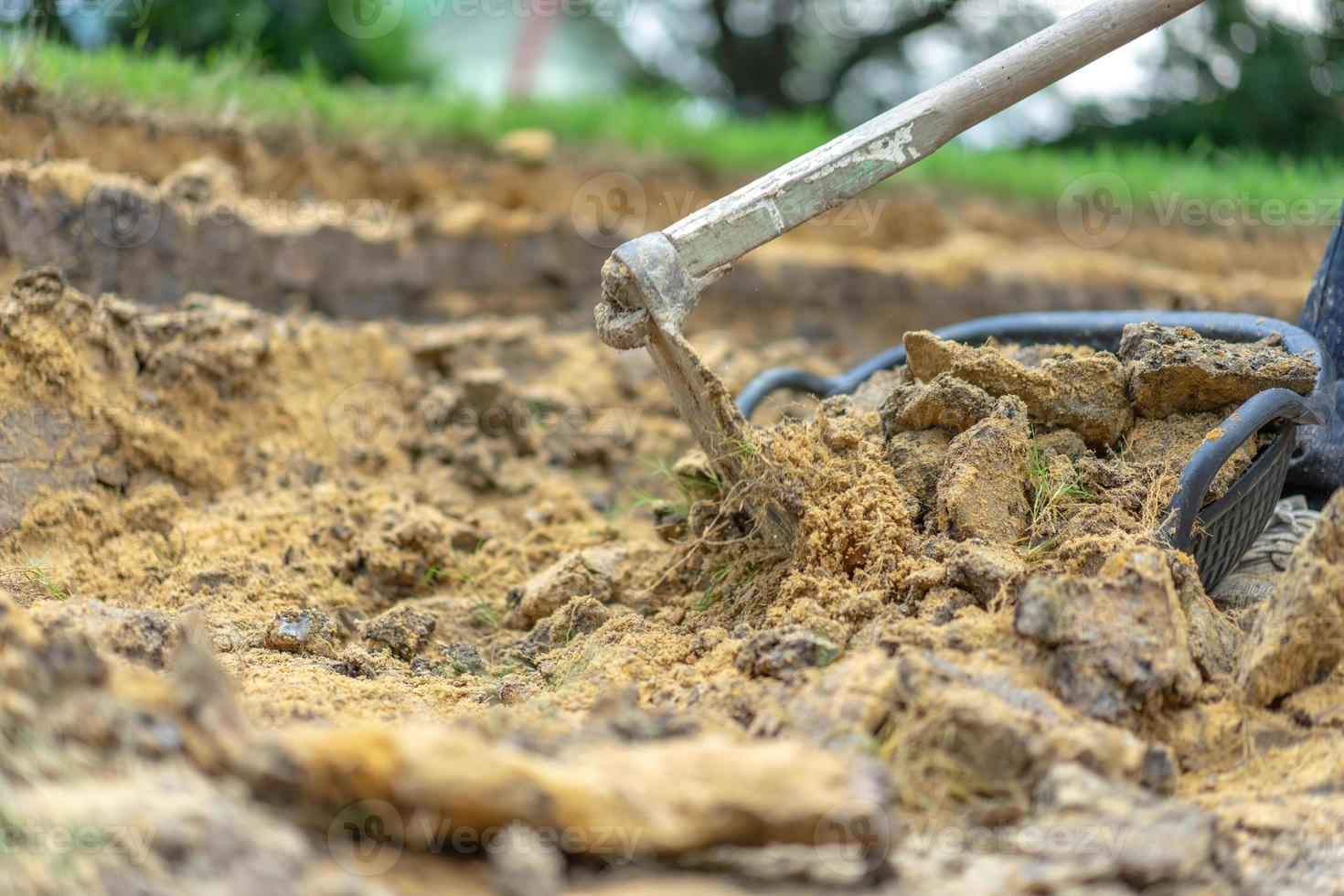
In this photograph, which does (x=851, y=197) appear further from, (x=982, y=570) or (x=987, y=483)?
(x=982, y=570)

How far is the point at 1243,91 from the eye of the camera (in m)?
8.09

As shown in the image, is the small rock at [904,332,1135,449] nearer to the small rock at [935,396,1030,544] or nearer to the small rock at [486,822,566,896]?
the small rock at [935,396,1030,544]

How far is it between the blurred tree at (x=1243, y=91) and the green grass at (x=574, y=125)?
894 mm

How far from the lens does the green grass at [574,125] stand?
415cm

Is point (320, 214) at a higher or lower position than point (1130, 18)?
higher

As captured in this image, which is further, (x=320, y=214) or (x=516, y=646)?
(x=320, y=214)

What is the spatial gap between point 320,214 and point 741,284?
6.48ft

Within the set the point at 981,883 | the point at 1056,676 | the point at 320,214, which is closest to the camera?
the point at 981,883

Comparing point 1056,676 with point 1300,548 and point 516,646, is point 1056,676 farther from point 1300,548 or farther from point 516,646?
point 516,646

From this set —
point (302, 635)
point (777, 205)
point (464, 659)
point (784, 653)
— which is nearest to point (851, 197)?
point (777, 205)

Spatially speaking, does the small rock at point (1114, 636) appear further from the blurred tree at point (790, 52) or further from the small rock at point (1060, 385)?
the blurred tree at point (790, 52)

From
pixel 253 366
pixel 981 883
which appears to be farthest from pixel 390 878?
pixel 253 366

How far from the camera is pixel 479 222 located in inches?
192

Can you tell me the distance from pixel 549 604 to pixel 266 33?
627cm
